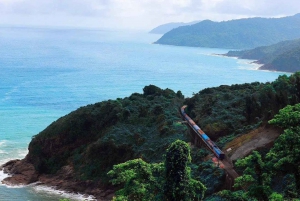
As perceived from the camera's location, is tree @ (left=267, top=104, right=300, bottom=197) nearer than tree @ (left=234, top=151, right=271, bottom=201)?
Yes

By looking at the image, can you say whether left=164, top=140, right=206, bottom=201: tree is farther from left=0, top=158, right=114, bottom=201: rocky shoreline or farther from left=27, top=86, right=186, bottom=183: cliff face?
left=27, top=86, right=186, bottom=183: cliff face

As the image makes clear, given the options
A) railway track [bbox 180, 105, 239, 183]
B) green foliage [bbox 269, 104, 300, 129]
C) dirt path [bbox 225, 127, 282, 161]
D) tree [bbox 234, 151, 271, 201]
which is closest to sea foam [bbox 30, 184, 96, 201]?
railway track [bbox 180, 105, 239, 183]

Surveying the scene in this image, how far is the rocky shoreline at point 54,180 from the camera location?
36281mm

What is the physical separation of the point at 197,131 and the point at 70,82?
2659 inches

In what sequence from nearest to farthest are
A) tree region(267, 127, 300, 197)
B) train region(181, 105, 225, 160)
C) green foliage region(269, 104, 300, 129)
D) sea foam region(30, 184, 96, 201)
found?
1. tree region(267, 127, 300, 197)
2. green foliage region(269, 104, 300, 129)
3. train region(181, 105, 225, 160)
4. sea foam region(30, 184, 96, 201)

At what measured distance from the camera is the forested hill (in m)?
135

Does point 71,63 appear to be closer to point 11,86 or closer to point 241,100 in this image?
point 11,86

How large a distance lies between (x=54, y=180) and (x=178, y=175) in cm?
2793

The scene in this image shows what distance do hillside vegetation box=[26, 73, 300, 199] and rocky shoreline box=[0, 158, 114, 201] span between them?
2.15 feet

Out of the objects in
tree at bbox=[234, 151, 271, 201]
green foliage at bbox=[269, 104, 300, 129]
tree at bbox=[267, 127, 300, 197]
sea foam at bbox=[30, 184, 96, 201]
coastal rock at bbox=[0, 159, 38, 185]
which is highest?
green foliage at bbox=[269, 104, 300, 129]

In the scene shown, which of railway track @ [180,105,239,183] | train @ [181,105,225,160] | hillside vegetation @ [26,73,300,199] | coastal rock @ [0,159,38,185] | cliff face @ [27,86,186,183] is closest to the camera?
railway track @ [180,105,239,183]

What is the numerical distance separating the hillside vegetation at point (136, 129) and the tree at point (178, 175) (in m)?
15.4

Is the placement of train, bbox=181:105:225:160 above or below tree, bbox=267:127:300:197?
below

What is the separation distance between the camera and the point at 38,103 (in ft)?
245
